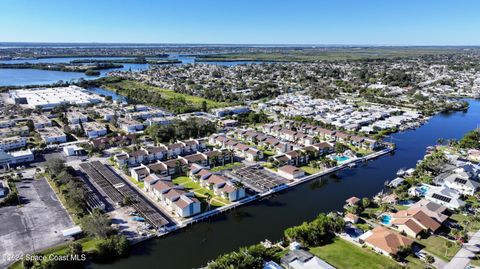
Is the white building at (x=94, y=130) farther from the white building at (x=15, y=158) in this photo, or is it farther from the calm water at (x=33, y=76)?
the calm water at (x=33, y=76)

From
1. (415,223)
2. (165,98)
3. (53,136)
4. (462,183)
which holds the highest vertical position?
(165,98)

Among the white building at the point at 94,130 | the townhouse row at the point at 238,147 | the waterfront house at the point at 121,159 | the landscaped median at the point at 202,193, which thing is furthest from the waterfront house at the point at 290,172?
the white building at the point at 94,130

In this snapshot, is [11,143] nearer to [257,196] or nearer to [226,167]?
[226,167]

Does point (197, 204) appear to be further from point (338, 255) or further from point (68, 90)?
point (68, 90)

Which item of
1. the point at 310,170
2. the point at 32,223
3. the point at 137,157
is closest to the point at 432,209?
the point at 310,170

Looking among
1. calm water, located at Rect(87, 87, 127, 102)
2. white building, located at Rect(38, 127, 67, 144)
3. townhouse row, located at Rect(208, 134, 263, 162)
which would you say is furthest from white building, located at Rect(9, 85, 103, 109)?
townhouse row, located at Rect(208, 134, 263, 162)
